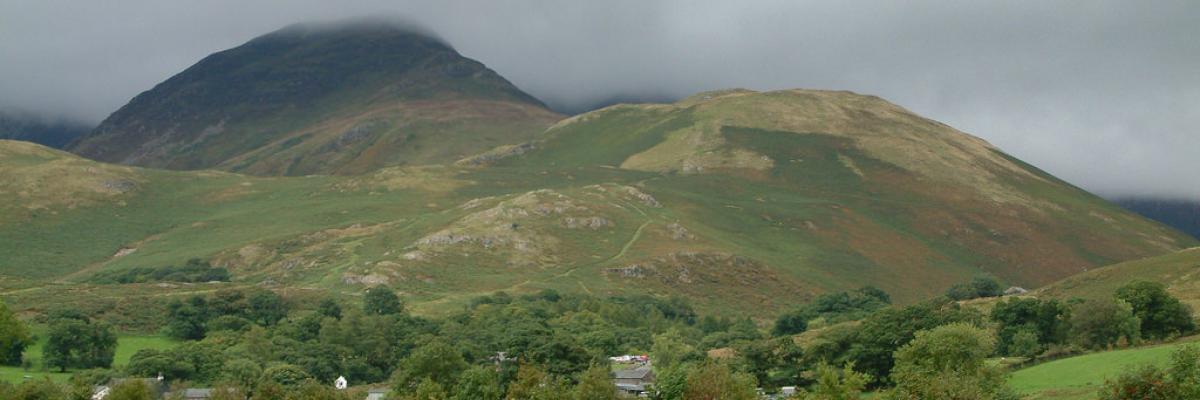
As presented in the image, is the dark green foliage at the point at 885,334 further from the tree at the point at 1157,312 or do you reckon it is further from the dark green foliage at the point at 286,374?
the dark green foliage at the point at 286,374

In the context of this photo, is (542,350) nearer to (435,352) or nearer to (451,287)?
(435,352)

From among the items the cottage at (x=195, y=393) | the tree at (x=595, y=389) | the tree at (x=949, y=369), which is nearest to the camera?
the tree at (x=949, y=369)

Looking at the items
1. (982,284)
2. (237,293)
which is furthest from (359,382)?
A: (982,284)

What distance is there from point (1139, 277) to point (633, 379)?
81.1 meters

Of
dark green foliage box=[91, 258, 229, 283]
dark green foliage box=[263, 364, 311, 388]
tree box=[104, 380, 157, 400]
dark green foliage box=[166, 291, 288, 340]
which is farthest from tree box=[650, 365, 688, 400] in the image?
dark green foliage box=[91, 258, 229, 283]

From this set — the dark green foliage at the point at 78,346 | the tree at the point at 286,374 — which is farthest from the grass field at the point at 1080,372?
the dark green foliage at the point at 78,346

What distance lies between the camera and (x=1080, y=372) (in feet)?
299

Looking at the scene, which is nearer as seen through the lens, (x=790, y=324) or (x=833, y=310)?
(x=790, y=324)

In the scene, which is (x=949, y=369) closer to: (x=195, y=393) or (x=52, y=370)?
(x=195, y=393)

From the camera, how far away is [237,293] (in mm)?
159625

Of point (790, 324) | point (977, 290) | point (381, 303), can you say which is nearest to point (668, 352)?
point (790, 324)

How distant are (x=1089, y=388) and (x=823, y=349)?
29274mm

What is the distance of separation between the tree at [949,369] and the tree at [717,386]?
1012cm

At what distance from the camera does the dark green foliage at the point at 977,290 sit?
187875 mm
